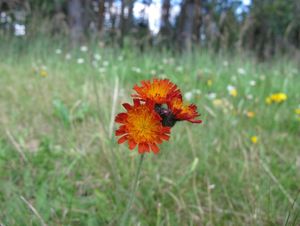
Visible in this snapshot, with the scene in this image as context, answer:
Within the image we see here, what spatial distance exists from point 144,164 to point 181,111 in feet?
3.09

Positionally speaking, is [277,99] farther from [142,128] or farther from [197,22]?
[197,22]

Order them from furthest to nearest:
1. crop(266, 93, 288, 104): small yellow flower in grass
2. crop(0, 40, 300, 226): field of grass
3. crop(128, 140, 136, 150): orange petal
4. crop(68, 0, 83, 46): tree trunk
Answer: crop(68, 0, 83, 46): tree trunk → crop(266, 93, 288, 104): small yellow flower in grass → crop(0, 40, 300, 226): field of grass → crop(128, 140, 136, 150): orange petal

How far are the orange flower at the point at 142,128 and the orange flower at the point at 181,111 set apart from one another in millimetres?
35

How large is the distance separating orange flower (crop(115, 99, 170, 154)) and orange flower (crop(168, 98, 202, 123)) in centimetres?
3

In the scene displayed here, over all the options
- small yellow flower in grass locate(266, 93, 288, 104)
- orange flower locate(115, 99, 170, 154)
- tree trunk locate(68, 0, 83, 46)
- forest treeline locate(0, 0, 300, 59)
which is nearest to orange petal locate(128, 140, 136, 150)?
orange flower locate(115, 99, 170, 154)

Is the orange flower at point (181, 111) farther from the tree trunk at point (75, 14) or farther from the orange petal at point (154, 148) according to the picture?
the tree trunk at point (75, 14)

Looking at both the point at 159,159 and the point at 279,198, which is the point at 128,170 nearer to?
the point at 159,159

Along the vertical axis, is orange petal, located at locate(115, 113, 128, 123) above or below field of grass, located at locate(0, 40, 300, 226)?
above

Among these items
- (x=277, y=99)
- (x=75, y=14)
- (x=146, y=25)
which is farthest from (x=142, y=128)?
(x=146, y=25)

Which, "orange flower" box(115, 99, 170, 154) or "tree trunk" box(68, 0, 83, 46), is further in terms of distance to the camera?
"tree trunk" box(68, 0, 83, 46)

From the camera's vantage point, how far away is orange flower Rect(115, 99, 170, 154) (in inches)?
24.2

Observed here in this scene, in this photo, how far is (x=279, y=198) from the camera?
4.54 feet

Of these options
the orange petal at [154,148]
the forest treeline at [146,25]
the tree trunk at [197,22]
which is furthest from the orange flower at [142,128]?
the tree trunk at [197,22]

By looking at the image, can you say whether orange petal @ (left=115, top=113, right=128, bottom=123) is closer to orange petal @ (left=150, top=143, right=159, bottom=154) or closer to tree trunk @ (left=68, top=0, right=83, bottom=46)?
orange petal @ (left=150, top=143, right=159, bottom=154)
